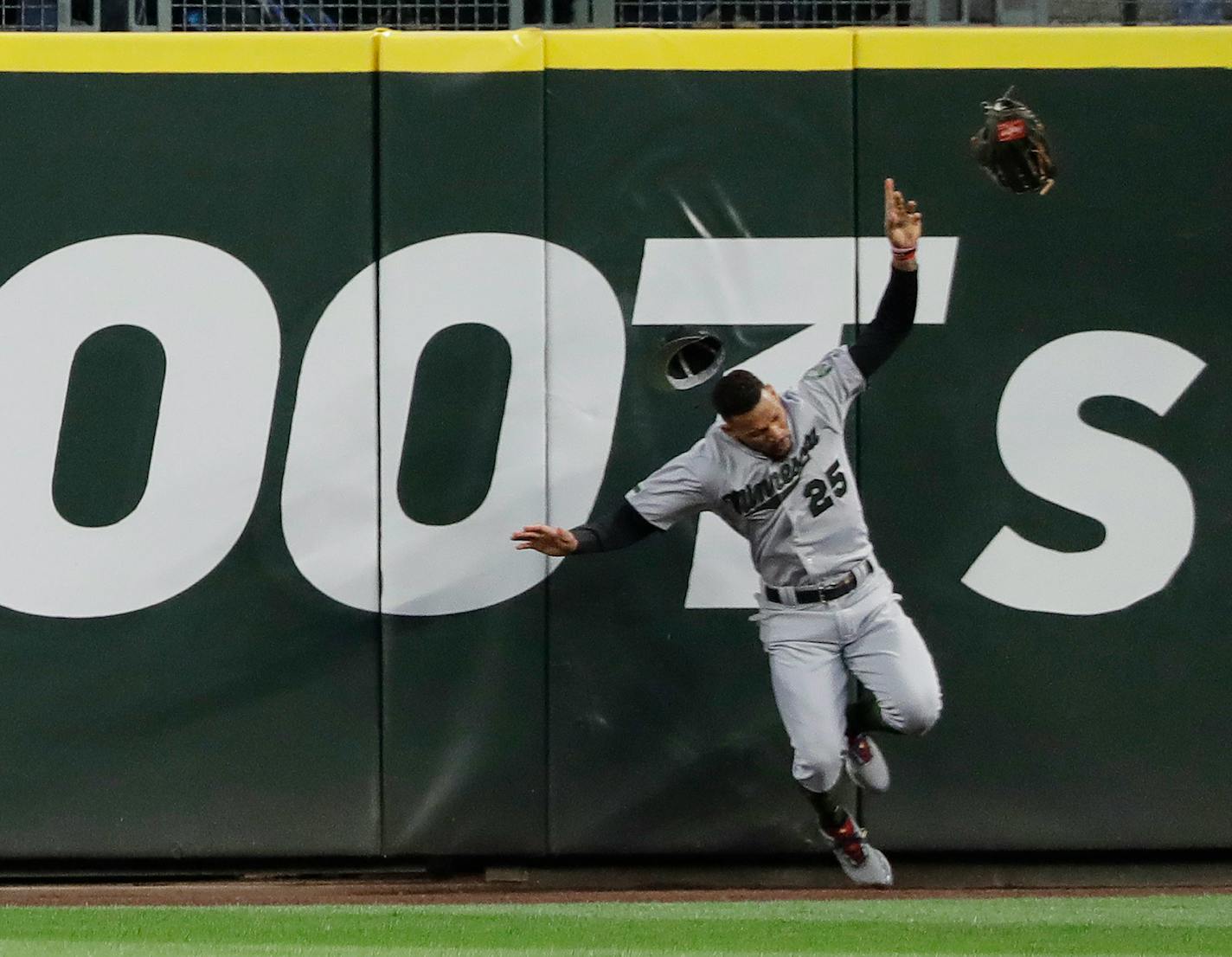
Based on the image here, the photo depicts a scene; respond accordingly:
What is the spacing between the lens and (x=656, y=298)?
673cm

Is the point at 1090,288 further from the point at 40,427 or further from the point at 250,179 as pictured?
the point at 40,427

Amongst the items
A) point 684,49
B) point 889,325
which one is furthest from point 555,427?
point 684,49

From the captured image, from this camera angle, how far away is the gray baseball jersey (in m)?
6.13

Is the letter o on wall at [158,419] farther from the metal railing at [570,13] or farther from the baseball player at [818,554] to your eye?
the baseball player at [818,554]

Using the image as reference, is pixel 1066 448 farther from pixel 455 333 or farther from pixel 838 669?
pixel 455 333

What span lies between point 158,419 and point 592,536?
5.74ft

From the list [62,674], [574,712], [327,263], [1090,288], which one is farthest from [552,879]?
[1090,288]

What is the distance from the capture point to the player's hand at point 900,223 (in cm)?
589

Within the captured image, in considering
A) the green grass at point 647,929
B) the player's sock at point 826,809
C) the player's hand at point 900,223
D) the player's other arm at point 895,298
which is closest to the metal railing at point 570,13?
the player's other arm at point 895,298

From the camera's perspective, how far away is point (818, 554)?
616cm

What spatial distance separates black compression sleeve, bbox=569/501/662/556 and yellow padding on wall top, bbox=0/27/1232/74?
67.8 inches

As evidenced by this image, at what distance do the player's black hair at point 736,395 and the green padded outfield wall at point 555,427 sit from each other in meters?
0.81

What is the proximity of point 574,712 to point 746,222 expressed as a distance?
A: 1913 mm

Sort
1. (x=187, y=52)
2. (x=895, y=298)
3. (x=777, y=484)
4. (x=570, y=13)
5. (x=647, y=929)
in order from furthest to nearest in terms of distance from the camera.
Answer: (x=570, y=13) → (x=187, y=52) → (x=777, y=484) → (x=895, y=298) → (x=647, y=929)
